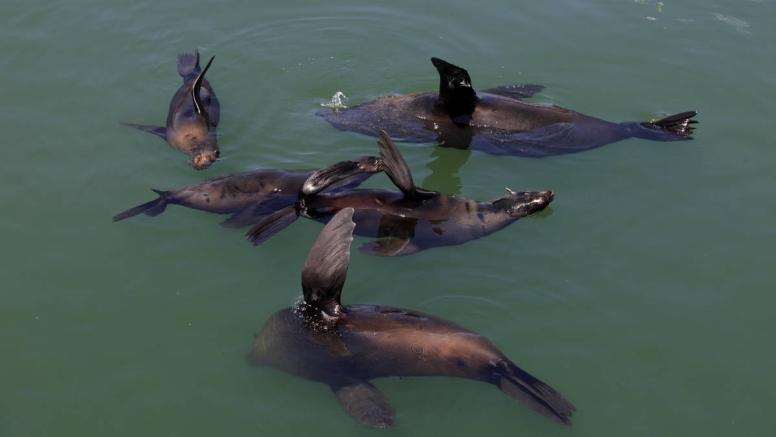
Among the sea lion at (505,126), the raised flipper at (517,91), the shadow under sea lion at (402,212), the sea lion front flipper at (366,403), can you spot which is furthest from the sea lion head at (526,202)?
the sea lion front flipper at (366,403)

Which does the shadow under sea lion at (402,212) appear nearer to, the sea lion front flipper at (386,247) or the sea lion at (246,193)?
the sea lion front flipper at (386,247)

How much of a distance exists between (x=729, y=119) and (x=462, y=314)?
16.8 feet

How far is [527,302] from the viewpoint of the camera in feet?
21.8

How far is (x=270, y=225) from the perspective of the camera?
278 inches

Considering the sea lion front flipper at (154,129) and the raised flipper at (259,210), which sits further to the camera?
the sea lion front flipper at (154,129)

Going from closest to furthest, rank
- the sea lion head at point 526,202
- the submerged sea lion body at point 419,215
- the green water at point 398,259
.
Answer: the green water at point 398,259 → the submerged sea lion body at point 419,215 → the sea lion head at point 526,202

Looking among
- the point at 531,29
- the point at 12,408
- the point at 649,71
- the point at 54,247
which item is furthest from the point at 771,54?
the point at 12,408

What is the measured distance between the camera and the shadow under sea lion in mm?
6973

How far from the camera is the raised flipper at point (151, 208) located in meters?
7.44

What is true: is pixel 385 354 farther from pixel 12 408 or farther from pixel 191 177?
pixel 191 177

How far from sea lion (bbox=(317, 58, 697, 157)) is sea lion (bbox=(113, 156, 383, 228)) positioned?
1336 mm

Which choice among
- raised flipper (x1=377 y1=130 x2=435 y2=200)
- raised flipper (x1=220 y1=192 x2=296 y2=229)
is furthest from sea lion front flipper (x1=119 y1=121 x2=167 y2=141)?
raised flipper (x1=377 y1=130 x2=435 y2=200)

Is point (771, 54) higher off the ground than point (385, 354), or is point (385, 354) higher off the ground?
point (771, 54)

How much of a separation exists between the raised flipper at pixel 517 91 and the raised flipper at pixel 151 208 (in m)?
4.19
